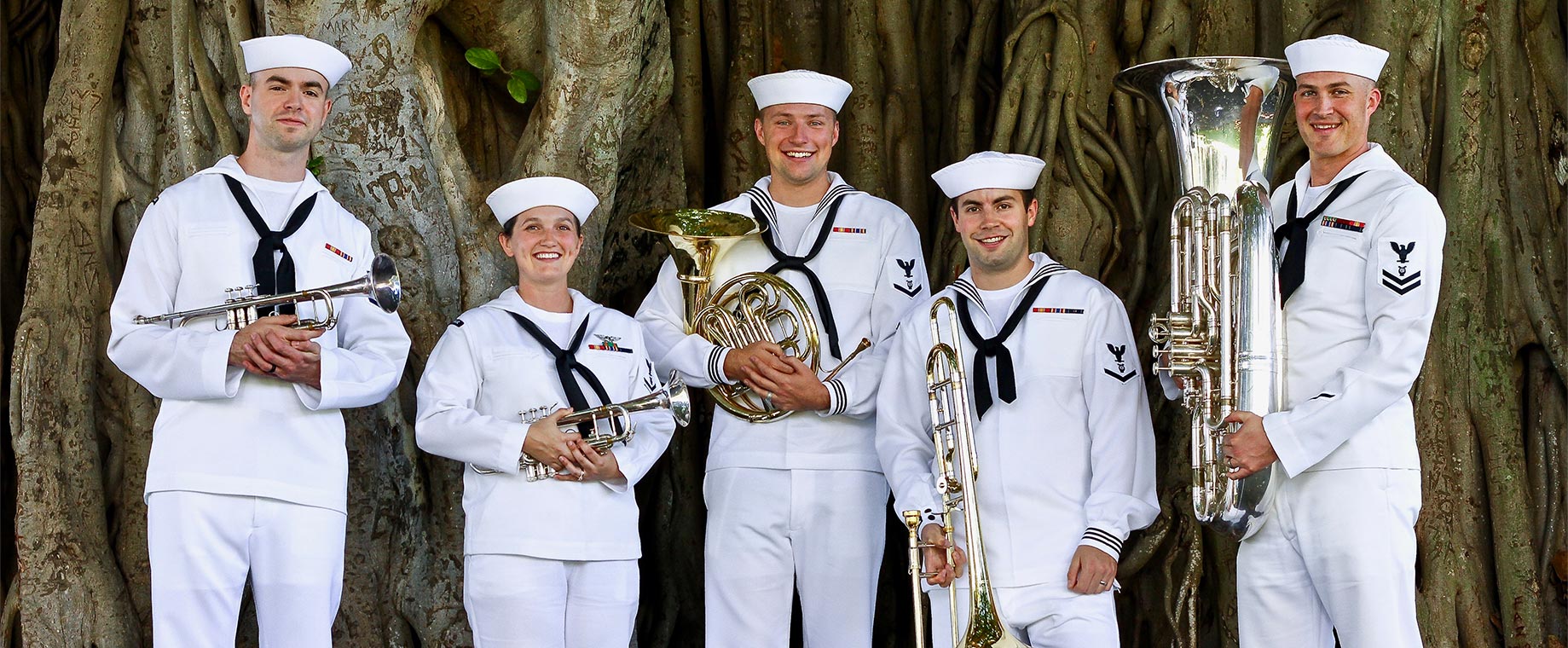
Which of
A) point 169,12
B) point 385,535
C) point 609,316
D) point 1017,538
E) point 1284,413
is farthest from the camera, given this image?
point 169,12

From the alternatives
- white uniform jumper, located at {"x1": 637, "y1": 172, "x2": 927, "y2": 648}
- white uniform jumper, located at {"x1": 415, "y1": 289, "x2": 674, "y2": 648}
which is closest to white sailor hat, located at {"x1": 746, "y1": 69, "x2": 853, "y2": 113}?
white uniform jumper, located at {"x1": 637, "y1": 172, "x2": 927, "y2": 648}

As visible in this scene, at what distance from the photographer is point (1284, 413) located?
392 centimetres

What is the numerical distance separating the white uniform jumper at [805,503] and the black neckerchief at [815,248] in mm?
18

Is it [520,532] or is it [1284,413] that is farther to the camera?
[520,532]

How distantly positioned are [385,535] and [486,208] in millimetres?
1155

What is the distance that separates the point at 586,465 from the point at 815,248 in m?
1.08

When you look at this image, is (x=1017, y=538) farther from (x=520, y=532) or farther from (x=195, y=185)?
(x=195, y=185)

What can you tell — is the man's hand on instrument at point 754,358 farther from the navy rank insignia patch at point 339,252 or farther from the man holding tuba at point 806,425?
the navy rank insignia patch at point 339,252

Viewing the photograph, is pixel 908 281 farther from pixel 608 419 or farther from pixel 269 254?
pixel 269 254

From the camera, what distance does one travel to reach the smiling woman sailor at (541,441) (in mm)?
4320

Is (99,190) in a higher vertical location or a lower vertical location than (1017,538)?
higher

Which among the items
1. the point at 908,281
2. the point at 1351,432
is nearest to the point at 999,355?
the point at 908,281

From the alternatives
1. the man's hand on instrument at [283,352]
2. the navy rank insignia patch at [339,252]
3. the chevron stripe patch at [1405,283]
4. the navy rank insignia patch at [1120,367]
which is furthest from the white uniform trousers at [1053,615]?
the navy rank insignia patch at [339,252]

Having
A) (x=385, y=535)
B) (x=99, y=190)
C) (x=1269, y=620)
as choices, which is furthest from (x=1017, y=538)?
(x=99, y=190)
